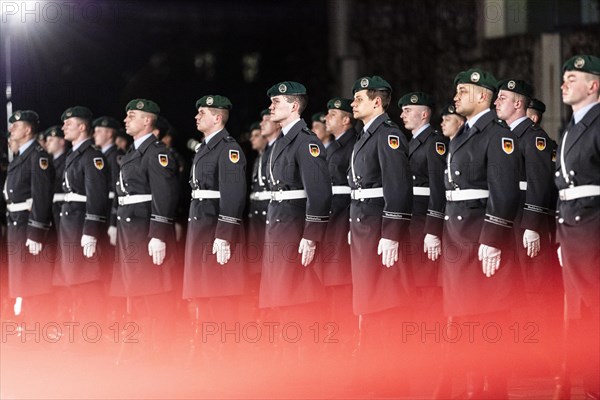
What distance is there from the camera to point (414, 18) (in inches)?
639

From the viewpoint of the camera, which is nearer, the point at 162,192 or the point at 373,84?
the point at 373,84

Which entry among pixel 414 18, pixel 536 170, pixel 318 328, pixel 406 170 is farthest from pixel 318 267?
pixel 414 18

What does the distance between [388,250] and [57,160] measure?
13.9ft

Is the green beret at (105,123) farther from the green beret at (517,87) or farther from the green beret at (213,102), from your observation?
the green beret at (517,87)

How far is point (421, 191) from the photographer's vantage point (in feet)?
29.4

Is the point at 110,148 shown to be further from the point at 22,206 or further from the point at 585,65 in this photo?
the point at 585,65

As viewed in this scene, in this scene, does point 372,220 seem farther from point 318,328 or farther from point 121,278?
point 121,278

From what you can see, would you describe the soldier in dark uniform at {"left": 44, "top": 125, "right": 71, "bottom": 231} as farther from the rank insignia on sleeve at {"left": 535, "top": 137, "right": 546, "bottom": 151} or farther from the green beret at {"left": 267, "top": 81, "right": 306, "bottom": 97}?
the rank insignia on sleeve at {"left": 535, "top": 137, "right": 546, "bottom": 151}

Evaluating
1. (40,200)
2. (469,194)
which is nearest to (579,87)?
(469,194)

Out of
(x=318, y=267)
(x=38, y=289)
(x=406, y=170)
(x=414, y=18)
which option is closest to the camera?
(x=406, y=170)

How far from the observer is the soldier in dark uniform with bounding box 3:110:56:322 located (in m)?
9.85

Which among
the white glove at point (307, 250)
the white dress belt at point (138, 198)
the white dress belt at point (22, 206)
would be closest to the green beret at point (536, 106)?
the white glove at point (307, 250)

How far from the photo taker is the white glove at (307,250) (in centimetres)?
807

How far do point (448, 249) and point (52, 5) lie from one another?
7265mm
